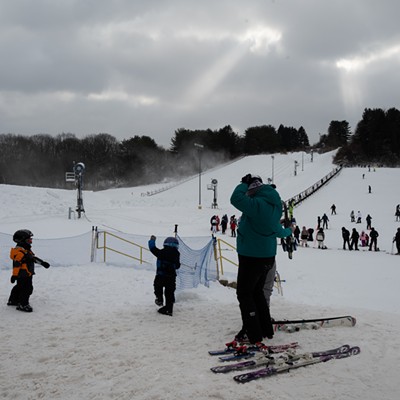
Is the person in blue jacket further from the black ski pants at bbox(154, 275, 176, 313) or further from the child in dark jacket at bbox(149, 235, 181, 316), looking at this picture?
the child in dark jacket at bbox(149, 235, 181, 316)

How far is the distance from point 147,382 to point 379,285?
10.2 metres

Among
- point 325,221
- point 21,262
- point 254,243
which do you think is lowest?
point 21,262

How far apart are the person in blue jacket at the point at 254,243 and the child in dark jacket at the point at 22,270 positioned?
3.65 meters

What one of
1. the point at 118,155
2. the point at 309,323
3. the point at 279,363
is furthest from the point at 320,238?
the point at 118,155

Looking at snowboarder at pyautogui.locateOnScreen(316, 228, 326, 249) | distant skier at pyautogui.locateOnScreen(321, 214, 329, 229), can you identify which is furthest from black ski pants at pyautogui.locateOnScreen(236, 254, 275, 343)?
distant skier at pyautogui.locateOnScreen(321, 214, 329, 229)

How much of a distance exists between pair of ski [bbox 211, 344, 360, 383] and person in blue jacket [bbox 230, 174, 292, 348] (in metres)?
0.53

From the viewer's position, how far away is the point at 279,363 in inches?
173

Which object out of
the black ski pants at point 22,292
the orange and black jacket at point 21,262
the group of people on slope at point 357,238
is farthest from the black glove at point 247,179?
the group of people on slope at point 357,238

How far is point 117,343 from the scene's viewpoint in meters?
5.36

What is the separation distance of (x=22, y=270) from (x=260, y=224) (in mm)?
4262

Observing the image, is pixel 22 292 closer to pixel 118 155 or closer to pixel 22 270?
pixel 22 270

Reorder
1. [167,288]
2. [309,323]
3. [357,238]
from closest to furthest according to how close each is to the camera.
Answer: [309,323] → [167,288] → [357,238]

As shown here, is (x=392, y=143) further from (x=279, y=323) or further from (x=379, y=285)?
(x=279, y=323)

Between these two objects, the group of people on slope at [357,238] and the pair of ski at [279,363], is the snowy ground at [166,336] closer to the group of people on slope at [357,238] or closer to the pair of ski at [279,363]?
the pair of ski at [279,363]
